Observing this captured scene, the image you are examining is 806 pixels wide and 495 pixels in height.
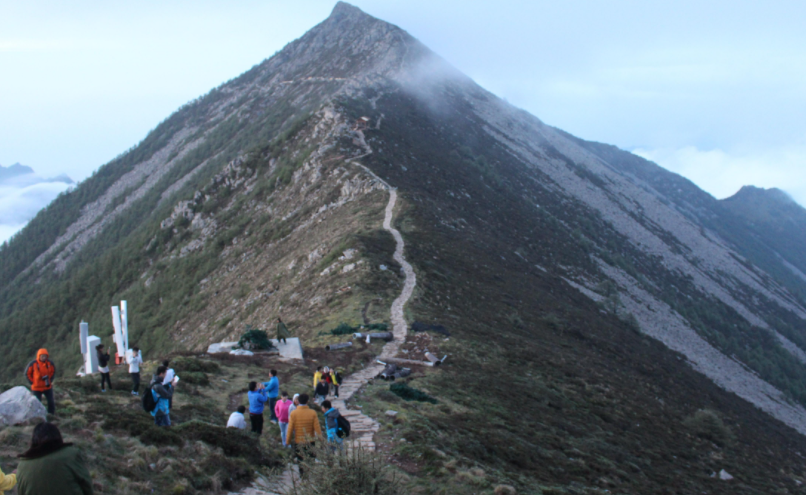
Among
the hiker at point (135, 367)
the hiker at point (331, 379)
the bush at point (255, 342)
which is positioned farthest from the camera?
the bush at point (255, 342)

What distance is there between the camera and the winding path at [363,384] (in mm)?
9039

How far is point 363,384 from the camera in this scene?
17.4 metres

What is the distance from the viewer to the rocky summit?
55.6 ft

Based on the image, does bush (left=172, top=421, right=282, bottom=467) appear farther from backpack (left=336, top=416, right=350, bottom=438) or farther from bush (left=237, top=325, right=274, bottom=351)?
bush (left=237, top=325, right=274, bottom=351)

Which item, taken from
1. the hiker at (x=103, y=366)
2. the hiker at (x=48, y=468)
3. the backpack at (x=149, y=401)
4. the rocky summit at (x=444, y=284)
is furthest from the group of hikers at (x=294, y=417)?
the hiker at (x=103, y=366)

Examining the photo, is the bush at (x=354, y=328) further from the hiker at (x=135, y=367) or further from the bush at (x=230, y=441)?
the bush at (x=230, y=441)

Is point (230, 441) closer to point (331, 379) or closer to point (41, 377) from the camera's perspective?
point (41, 377)

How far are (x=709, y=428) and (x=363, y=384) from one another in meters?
16.5

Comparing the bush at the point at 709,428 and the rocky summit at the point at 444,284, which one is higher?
the rocky summit at the point at 444,284

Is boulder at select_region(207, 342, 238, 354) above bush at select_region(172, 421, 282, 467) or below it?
below

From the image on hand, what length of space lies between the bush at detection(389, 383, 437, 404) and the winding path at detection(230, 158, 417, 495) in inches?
50.0

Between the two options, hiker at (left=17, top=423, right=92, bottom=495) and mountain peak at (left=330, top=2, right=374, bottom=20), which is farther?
mountain peak at (left=330, top=2, right=374, bottom=20)

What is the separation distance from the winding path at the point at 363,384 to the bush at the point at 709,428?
13710mm

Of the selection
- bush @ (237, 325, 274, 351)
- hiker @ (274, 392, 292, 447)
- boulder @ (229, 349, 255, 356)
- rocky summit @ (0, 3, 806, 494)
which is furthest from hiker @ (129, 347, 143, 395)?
bush @ (237, 325, 274, 351)
